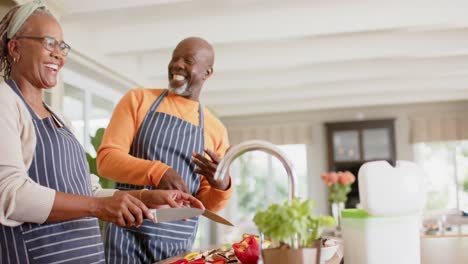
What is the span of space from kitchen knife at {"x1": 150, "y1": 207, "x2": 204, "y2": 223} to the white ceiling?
11.3 feet

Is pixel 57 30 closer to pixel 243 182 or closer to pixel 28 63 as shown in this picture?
pixel 28 63

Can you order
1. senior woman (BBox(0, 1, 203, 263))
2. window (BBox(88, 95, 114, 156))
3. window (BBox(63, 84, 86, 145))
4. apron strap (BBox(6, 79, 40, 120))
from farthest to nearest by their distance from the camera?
window (BBox(88, 95, 114, 156)) < window (BBox(63, 84, 86, 145)) < apron strap (BBox(6, 79, 40, 120)) < senior woman (BBox(0, 1, 203, 263))

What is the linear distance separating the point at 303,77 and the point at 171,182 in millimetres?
6239

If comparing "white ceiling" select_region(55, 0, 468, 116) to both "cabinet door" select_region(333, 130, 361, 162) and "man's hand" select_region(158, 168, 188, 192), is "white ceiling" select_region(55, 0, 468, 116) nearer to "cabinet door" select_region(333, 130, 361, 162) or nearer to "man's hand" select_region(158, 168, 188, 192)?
"cabinet door" select_region(333, 130, 361, 162)

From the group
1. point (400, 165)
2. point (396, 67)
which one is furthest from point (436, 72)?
point (400, 165)

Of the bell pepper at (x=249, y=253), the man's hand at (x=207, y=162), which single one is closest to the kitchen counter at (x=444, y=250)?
the bell pepper at (x=249, y=253)

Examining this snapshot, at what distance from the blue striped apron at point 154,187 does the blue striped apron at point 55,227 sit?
1.11 ft

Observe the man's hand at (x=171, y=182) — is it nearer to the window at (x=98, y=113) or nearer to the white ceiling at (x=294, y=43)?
the white ceiling at (x=294, y=43)

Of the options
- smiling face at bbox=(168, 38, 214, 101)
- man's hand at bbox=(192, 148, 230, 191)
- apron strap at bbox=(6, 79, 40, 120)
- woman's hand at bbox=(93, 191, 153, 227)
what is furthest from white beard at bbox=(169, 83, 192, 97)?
woman's hand at bbox=(93, 191, 153, 227)

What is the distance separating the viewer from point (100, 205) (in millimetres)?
1335

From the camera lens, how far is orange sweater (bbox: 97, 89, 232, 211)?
189 centimetres

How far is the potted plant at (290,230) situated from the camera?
96 cm

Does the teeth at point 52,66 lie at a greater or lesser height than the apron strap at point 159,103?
greater

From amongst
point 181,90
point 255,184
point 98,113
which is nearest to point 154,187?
point 181,90
